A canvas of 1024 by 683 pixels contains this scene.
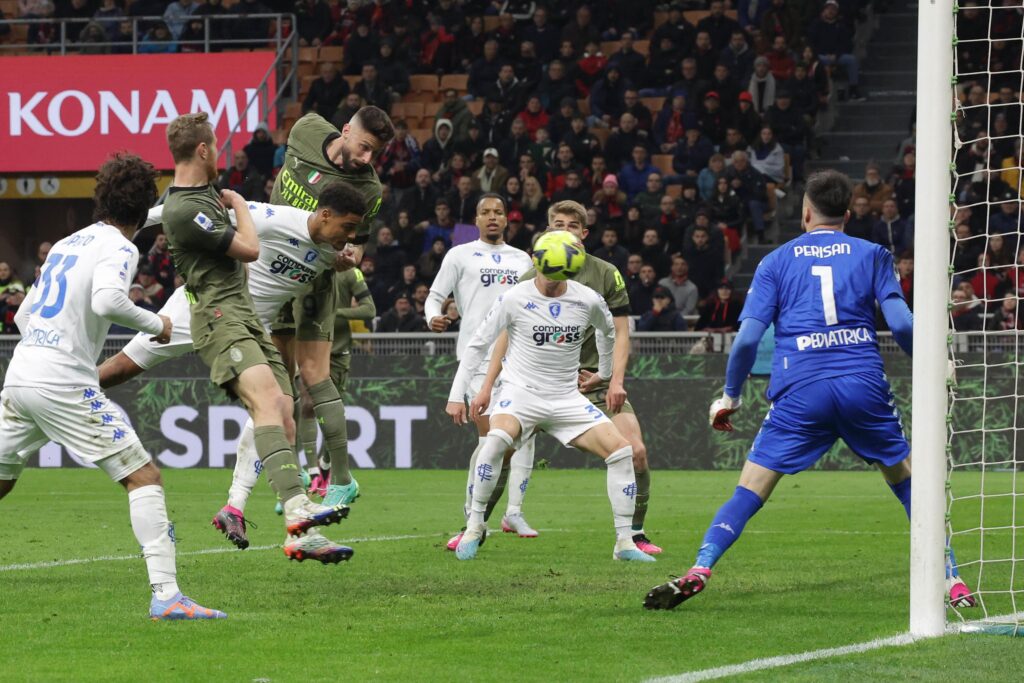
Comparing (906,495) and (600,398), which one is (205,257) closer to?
(600,398)

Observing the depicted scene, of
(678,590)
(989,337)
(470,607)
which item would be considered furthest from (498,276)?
(989,337)

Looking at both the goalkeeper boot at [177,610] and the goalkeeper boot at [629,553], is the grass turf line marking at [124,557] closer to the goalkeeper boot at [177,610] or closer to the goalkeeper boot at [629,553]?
the goalkeeper boot at [629,553]

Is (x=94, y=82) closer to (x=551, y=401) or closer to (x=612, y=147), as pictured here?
(x=612, y=147)

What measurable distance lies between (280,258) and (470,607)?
251 centimetres

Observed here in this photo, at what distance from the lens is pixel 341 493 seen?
9938 millimetres

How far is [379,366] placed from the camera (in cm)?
1842

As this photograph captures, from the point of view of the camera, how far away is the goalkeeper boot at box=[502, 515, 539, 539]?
11148mm

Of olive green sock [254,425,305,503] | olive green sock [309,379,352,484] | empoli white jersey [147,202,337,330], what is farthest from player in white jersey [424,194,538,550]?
olive green sock [254,425,305,503]

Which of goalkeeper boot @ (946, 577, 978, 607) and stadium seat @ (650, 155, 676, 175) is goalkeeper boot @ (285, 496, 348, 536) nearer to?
goalkeeper boot @ (946, 577, 978, 607)

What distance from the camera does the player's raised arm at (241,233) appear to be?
7746mm

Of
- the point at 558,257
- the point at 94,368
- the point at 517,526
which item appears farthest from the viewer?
the point at 517,526

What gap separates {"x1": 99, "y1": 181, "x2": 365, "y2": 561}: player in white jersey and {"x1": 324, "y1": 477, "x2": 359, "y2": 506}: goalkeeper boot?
89cm

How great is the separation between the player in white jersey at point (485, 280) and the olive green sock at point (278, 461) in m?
3.14

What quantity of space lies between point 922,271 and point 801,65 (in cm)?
1662
